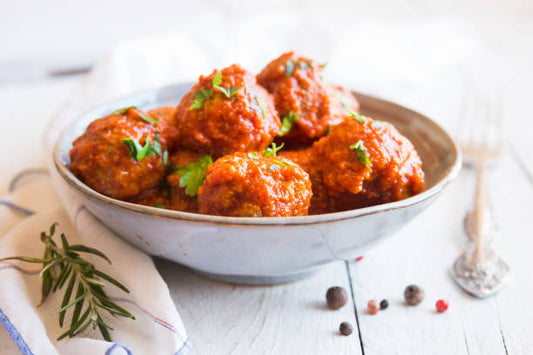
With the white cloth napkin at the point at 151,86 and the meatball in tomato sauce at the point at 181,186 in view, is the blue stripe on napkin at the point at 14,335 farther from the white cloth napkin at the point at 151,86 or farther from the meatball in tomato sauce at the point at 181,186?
the meatball in tomato sauce at the point at 181,186

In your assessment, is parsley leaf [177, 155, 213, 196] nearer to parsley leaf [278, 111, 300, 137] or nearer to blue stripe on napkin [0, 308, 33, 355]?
parsley leaf [278, 111, 300, 137]

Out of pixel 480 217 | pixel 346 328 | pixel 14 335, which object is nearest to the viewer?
pixel 14 335

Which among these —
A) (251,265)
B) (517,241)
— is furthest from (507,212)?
(251,265)

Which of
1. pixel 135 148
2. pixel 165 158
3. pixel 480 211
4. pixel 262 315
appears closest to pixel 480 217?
pixel 480 211

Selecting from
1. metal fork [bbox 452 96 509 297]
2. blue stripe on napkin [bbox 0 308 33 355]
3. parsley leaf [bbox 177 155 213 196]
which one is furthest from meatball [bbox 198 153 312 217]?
metal fork [bbox 452 96 509 297]

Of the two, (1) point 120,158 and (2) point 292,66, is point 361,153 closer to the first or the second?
(2) point 292,66

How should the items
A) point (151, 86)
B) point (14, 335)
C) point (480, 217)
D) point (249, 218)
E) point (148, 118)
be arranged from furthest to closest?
point (151, 86), point (480, 217), point (148, 118), point (14, 335), point (249, 218)

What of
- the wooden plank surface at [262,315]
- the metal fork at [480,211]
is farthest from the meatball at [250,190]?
the metal fork at [480,211]

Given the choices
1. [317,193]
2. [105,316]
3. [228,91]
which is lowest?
[105,316]
